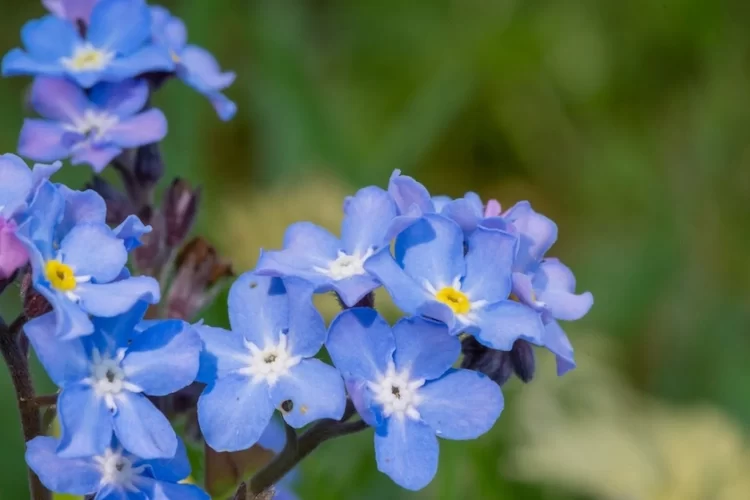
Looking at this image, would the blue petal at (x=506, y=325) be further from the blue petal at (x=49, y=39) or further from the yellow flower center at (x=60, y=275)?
the blue petal at (x=49, y=39)

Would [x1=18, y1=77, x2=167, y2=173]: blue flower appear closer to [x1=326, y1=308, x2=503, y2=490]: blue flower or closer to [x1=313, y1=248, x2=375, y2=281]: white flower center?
[x1=313, y1=248, x2=375, y2=281]: white flower center

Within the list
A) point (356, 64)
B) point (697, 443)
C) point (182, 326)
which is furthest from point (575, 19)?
point (182, 326)

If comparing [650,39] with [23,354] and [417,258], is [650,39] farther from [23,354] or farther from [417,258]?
[23,354]

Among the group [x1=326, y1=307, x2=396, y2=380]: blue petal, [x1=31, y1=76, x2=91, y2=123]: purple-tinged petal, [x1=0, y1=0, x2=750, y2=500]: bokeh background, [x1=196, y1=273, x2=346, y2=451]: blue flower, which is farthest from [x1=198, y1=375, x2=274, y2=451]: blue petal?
[x1=0, y1=0, x2=750, y2=500]: bokeh background

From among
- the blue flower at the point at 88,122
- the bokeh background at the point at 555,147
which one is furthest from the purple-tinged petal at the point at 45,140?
the bokeh background at the point at 555,147

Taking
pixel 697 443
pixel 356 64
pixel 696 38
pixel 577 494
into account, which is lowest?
pixel 577 494

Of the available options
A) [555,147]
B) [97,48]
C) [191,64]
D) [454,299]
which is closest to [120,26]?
[97,48]
